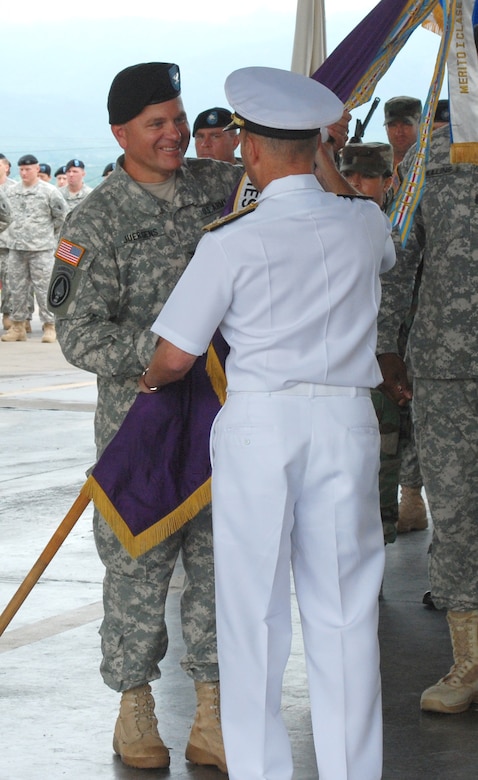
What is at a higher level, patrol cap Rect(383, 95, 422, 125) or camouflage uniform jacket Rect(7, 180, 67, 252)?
patrol cap Rect(383, 95, 422, 125)

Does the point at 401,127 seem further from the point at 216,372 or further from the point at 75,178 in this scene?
the point at 75,178

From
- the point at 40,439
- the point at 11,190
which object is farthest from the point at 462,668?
the point at 11,190

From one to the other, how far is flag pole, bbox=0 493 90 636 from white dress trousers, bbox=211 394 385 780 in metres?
0.69

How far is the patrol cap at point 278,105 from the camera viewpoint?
2.84 m

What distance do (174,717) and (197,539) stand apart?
0.68 meters

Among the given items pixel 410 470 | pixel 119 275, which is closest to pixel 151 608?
pixel 119 275

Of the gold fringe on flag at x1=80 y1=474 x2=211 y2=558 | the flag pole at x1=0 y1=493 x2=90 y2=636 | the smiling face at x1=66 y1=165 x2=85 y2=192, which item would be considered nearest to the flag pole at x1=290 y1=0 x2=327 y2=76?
the gold fringe on flag at x1=80 y1=474 x2=211 y2=558

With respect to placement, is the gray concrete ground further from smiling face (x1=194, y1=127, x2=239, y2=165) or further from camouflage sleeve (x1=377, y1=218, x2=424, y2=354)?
smiling face (x1=194, y1=127, x2=239, y2=165)

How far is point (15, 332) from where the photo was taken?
16297 mm

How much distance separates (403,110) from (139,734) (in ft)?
15.1

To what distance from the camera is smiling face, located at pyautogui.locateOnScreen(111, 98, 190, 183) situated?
144 inches

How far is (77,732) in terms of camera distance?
3.95 m

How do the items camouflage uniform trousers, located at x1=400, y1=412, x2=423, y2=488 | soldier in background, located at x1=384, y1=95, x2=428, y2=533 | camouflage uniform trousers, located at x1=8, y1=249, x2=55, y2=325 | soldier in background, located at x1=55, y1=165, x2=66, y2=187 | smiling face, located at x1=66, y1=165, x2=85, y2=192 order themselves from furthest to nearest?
soldier in background, located at x1=55, y1=165, x2=66, y2=187
smiling face, located at x1=66, y1=165, x2=85, y2=192
camouflage uniform trousers, located at x1=8, y1=249, x2=55, y2=325
camouflage uniform trousers, located at x1=400, y1=412, x2=423, y2=488
soldier in background, located at x1=384, y1=95, x2=428, y2=533

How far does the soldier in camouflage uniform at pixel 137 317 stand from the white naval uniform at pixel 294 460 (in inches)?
26.8
